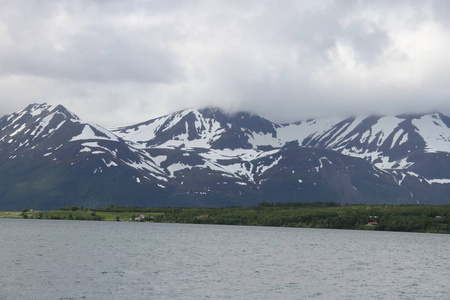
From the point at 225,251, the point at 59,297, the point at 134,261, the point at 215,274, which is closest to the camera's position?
the point at 59,297

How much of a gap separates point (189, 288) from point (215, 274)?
62.7 feet

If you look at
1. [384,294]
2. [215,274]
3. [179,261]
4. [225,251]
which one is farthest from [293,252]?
[384,294]

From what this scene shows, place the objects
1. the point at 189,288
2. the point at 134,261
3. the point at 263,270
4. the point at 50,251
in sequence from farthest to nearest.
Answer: the point at 50,251 → the point at 134,261 → the point at 263,270 → the point at 189,288

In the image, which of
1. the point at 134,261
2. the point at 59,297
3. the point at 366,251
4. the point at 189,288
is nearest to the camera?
the point at 59,297

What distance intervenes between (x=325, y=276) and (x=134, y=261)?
136 feet

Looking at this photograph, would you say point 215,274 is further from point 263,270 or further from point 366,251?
point 366,251

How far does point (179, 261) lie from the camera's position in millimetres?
136625

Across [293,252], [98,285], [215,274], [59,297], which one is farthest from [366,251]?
[59,297]

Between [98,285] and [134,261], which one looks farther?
Result: [134,261]

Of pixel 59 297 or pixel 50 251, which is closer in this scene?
pixel 59 297

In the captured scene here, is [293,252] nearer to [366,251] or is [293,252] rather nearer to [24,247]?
[366,251]

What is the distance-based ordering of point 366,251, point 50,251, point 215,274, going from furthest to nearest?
Answer: point 366,251 → point 50,251 → point 215,274

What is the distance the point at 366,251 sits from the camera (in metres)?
186

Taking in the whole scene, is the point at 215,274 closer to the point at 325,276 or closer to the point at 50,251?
the point at 325,276
